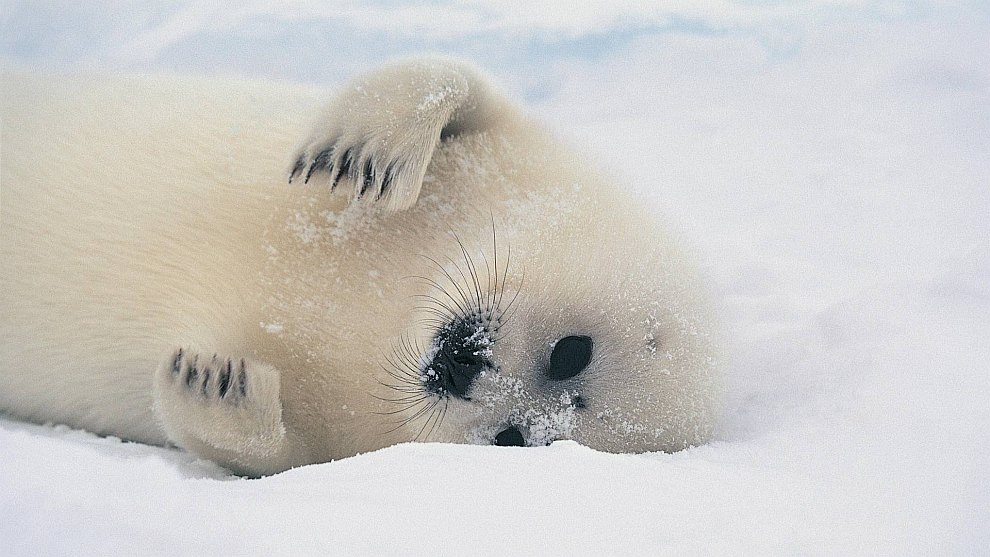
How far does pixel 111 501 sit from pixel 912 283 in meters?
2.05

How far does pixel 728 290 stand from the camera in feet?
8.71

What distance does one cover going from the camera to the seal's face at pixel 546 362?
1.81 meters

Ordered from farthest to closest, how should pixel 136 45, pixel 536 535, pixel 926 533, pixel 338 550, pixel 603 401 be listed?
pixel 136 45 < pixel 603 401 < pixel 926 533 < pixel 536 535 < pixel 338 550

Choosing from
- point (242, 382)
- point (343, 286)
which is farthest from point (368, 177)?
point (242, 382)

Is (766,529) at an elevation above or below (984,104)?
below

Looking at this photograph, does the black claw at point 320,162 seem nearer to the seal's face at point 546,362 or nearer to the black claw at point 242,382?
the seal's face at point 546,362

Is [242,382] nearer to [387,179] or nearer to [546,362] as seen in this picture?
[387,179]

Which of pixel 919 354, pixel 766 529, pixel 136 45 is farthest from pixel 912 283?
pixel 136 45

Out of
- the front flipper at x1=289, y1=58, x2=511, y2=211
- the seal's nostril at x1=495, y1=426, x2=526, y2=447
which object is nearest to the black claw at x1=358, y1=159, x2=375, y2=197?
the front flipper at x1=289, y1=58, x2=511, y2=211

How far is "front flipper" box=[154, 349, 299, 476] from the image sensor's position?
186 cm

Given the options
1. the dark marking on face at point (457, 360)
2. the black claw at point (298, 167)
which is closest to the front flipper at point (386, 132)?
the black claw at point (298, 167)

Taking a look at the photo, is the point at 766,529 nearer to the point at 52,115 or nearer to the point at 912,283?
the point at 912,283

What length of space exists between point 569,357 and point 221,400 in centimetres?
84

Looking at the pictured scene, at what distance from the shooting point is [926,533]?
3.38ft
